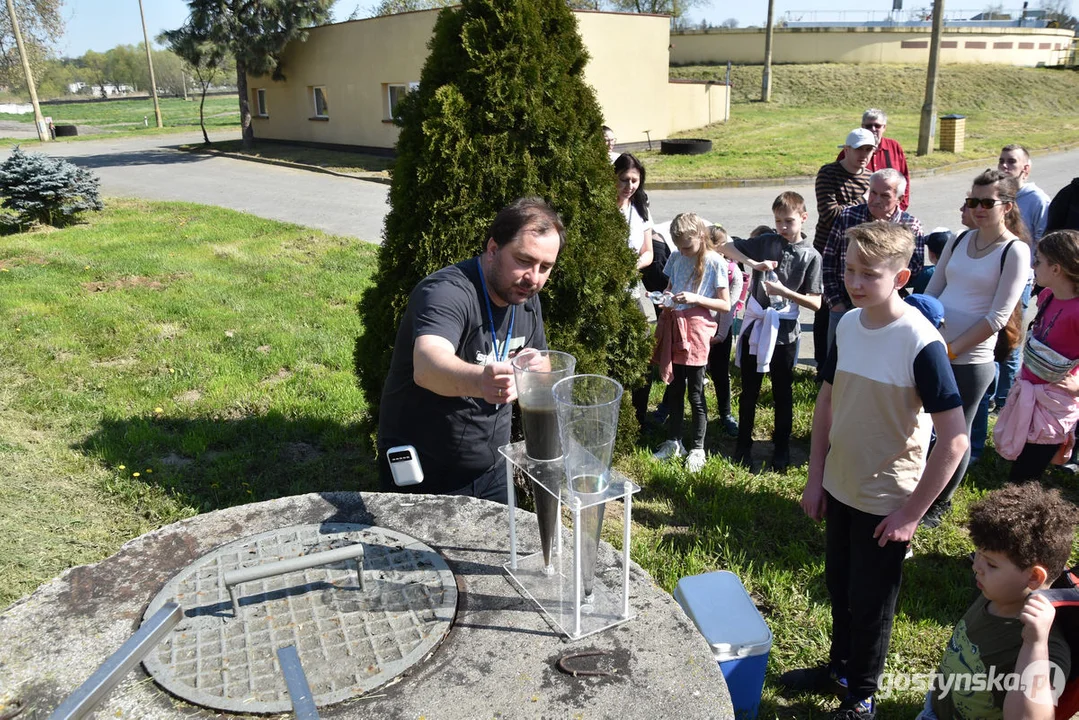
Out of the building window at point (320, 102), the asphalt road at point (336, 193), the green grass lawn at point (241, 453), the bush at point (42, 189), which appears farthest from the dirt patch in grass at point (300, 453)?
the building window at point (320, 102)

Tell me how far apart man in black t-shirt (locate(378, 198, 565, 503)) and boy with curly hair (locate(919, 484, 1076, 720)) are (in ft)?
5.33

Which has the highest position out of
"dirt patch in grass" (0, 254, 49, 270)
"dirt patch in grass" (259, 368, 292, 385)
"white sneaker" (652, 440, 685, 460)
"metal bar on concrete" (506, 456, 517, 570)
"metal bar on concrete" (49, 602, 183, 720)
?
"metal bar on concrete" (49, 602, 183, 720)

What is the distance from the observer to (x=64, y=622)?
7.56 ft

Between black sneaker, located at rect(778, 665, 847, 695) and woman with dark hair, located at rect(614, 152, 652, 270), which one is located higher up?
woman with dark hair, located at rect(614, 152, 652, 270)

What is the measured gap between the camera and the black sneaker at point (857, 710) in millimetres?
3006

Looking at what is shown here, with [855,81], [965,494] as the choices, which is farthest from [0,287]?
[855,81]

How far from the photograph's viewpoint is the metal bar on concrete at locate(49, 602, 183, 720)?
4.76ft

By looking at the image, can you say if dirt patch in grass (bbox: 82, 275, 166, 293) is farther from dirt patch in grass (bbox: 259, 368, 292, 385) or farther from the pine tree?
the pine tree

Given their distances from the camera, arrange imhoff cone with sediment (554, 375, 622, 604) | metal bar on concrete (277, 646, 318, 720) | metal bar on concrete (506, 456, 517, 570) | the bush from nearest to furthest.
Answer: metal bar on concrete (277, 646, 318, 720), imhoff cone with sediment (554, 375, 622, 604), metal bar on concrete (506, 456, 517, 570), the bush

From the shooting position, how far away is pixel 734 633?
2.91 metres

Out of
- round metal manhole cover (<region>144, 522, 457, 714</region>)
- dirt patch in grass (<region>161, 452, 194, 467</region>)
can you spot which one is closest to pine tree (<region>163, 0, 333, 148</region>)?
dirt patch in grass (<region>161, 452, 194, 467</region>)

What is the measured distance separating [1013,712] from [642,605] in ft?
3.63

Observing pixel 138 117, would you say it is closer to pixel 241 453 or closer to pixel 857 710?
pixel 241 453

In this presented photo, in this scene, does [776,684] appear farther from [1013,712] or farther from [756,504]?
[756,504]
